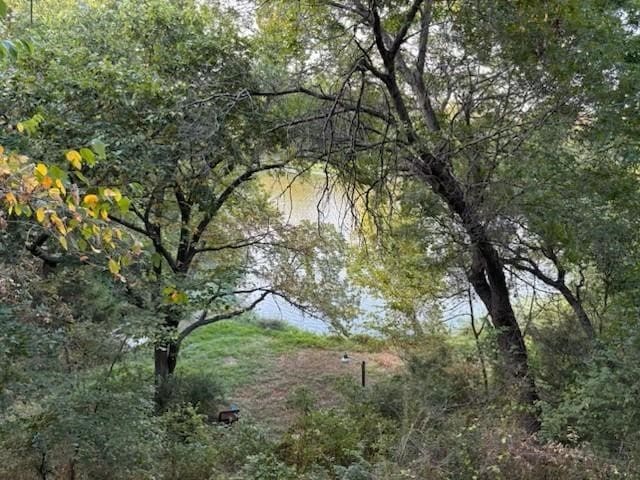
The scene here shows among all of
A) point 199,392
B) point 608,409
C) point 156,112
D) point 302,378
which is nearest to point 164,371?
point 199,392

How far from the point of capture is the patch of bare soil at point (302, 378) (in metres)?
9.23

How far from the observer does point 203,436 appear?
538 cm

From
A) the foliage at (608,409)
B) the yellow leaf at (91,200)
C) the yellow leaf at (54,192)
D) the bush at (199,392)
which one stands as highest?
the yellow leaf at (54,192)

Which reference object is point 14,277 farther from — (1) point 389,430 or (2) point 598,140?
(2) point 598,140

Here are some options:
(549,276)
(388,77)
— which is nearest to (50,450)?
(388,77)

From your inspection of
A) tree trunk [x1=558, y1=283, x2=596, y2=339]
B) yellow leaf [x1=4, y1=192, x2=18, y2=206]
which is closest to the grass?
tree trunk [x1=558, y1=283, x2=596, y2=339]

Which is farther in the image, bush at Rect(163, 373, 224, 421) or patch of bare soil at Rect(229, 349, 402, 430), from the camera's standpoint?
patch of bare soil at Rect(229, 349, 402, 430)

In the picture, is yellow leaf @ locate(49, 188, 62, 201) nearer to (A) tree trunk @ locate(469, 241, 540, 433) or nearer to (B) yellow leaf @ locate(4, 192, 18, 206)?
(B) yellow leaf @ locate(4, 192, 18, 206)

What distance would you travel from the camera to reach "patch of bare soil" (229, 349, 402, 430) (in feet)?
30.3

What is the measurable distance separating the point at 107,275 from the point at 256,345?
8377mm

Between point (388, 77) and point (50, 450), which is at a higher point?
point (388, 77)

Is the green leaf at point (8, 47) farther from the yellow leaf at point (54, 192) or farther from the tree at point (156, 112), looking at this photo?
the tree at point (156, 112)

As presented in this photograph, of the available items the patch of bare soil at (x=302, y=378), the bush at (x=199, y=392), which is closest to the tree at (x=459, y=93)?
the bush at (x=199, y=392)

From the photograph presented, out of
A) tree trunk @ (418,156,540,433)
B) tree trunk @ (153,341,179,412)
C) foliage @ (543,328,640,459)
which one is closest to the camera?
foliage @ (543,328,640,459)
